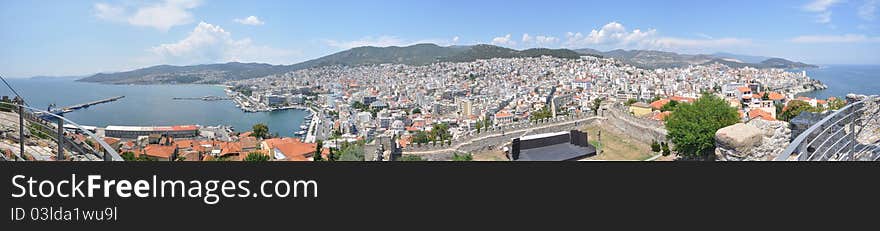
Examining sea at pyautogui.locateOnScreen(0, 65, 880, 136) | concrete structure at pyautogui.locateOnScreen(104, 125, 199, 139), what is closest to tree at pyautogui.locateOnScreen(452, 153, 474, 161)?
concrete structure at pyautogui.locateOnScreen(104, 125, 199, 139)

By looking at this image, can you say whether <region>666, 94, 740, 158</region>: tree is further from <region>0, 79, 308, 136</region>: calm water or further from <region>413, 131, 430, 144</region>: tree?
<region>0, 79, 308, 136</region>: calm water

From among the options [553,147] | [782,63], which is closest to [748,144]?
[553,147]

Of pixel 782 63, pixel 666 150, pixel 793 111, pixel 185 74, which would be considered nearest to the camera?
pixel 666 150

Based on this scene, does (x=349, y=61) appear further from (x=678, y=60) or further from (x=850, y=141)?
(x=850, y=141)

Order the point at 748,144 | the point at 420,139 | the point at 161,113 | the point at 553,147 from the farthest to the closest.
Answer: the point at 161,113, the point at 420,139, the point at 553,147, the point at 748,144

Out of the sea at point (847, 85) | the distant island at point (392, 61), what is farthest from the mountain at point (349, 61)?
the sea at point (847, 85)

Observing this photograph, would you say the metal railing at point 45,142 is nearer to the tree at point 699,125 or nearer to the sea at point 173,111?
the tree at point 699,125
